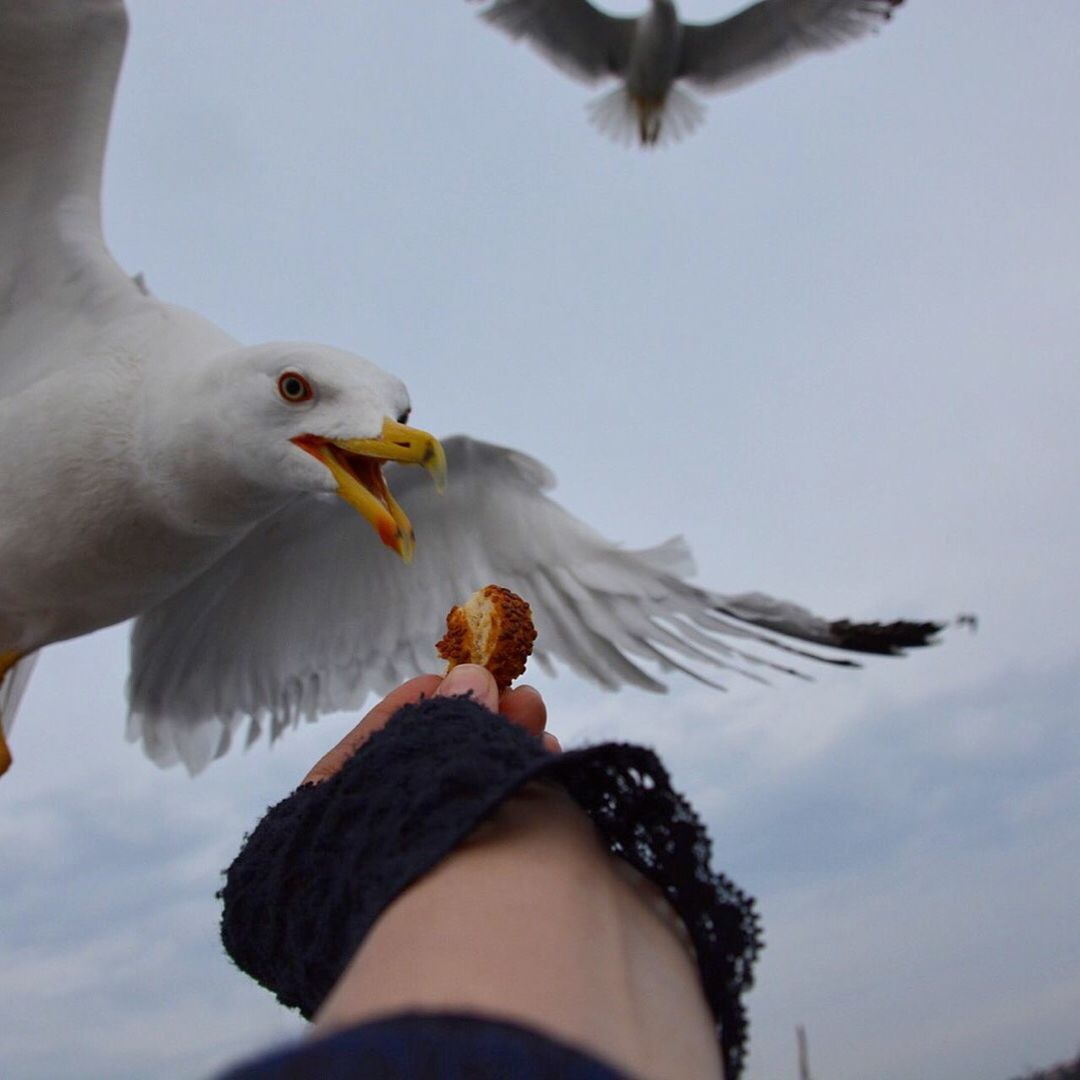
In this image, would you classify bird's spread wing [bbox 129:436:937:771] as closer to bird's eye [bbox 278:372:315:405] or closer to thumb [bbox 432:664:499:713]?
bird's eye [bbox 278:372:315:405]

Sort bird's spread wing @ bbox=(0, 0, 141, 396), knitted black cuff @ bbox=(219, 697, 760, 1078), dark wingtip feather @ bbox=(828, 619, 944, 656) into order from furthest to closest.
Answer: bird's spread wing @ bbox=(0, 0, 141, 396), dark wingtip feather @ bbox=(828, 619, 944, 656), knitted black cuff @ bbox=(219, 697, 760, 1078)

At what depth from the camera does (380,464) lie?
1.67 meters

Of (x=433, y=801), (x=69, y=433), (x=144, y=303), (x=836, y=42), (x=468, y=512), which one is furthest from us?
(x=836, y=42)

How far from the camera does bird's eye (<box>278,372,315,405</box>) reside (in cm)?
167

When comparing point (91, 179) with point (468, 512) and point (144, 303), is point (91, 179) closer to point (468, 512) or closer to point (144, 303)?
point (144, 303)

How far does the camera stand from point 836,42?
656 cm

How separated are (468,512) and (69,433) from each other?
833 mm

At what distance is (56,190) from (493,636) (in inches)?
65.9

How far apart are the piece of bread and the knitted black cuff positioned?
1.31 feet

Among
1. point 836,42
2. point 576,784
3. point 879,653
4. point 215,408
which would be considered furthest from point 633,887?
point 836,42

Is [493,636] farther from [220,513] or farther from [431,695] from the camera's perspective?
[220,513]

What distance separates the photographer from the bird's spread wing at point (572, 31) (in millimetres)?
6633

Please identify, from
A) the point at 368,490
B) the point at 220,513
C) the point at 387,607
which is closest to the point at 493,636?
the point at 368,490

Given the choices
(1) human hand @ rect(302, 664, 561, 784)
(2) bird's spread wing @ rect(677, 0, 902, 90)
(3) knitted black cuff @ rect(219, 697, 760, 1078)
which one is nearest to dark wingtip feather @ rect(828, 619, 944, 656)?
(1) human hand @ rect(302, 664, 561, 784)
